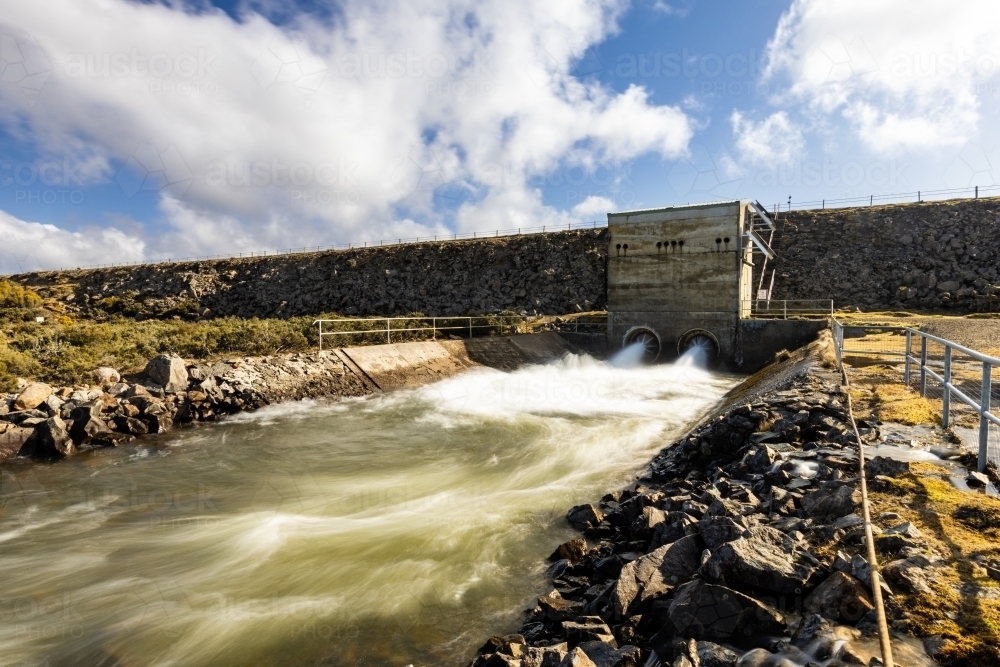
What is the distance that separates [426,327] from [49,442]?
1321 centimetres

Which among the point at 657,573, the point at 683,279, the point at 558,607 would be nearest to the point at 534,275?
the point at 683,279

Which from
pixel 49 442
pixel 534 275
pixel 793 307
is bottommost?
pixel 49 442

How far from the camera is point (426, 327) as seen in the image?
21.7 meters

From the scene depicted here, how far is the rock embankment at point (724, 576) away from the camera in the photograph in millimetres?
3061

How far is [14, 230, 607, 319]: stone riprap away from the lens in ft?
128

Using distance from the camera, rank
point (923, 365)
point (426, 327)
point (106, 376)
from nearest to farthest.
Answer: point (923, 365) → point (106, 376) → point (426, 327)

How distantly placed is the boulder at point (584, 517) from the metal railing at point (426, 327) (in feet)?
45.8

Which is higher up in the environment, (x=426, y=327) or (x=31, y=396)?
(x=426, y=327)

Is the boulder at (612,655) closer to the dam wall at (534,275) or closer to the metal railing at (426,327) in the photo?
the metal railing at (426,327)

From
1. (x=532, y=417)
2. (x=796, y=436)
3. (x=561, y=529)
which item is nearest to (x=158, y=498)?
(x=561, y=529)

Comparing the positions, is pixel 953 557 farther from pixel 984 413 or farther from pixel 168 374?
pixel 168 374

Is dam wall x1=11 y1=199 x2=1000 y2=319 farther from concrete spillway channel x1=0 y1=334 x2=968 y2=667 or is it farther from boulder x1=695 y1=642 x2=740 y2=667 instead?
boulder x1=695 y1=642 x2=740 y2=667

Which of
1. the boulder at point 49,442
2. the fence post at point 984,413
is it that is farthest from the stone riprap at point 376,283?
the fence post at point 984,413

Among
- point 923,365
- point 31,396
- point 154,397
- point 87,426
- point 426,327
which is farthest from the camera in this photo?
point 426,327
